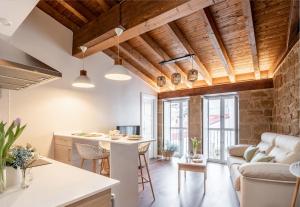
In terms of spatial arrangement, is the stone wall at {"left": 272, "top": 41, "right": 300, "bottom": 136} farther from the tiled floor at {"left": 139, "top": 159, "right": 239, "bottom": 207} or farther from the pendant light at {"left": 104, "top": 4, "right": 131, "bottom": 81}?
the pendant light at {"left": 104, "top": 4, "right": 131, "bottom": 81}

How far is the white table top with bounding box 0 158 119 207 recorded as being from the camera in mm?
1103


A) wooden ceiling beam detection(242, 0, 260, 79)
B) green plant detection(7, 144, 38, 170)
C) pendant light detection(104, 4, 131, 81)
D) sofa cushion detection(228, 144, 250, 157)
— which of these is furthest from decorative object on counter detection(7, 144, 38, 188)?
sofa cushion detection(228, 144, 250, 157)

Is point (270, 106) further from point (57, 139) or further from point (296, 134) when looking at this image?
point (57, 139)

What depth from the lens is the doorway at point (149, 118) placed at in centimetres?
624

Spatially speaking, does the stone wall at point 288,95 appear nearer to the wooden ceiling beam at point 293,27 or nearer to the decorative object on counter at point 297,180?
the wooden ceiling beam at point 293,27

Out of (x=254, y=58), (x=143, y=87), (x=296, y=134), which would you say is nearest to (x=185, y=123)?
(x=143, y=87)

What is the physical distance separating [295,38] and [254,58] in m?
0.94

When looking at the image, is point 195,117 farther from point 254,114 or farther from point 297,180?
point 297,180

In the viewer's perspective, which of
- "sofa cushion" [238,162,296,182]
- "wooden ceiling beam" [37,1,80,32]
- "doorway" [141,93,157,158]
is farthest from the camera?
"doorway" [141,93,157,158]

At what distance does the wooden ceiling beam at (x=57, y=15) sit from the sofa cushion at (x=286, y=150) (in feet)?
14.8

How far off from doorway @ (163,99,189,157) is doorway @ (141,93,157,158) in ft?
1.43

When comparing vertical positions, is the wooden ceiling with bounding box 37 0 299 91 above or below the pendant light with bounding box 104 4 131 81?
above

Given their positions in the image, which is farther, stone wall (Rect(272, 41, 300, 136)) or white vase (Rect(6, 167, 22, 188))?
stone wall (Rect(272, 41, 300, 136))

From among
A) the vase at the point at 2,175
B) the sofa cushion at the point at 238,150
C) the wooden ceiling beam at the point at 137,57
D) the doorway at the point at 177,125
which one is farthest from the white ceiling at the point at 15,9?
→ the doorway at the point at 177,125
